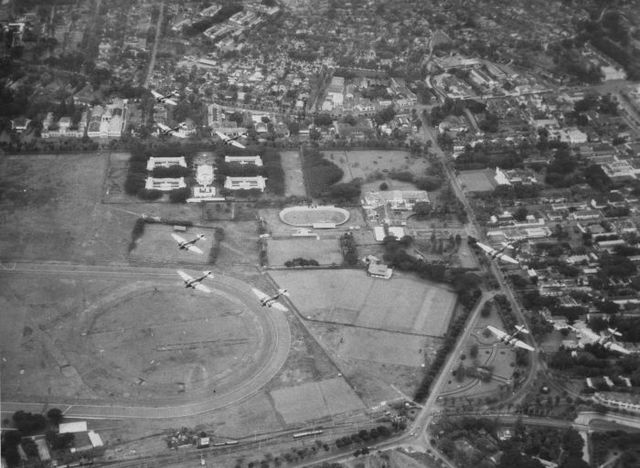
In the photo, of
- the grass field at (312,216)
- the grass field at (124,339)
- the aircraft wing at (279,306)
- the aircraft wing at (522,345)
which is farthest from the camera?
the grass field at (312,216)

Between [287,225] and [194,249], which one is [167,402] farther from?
[287,225]

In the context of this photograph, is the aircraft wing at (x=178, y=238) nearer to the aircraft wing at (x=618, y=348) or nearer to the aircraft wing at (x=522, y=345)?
the aircraft wing at (x=522, y=345)

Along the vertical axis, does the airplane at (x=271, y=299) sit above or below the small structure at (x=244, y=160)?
above

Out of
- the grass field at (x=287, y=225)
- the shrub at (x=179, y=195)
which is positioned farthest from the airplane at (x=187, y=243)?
the grass field at (x=287, y=225)

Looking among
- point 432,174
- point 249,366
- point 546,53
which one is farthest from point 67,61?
point 546,53

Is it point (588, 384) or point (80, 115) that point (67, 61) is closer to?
point (80, 115)
